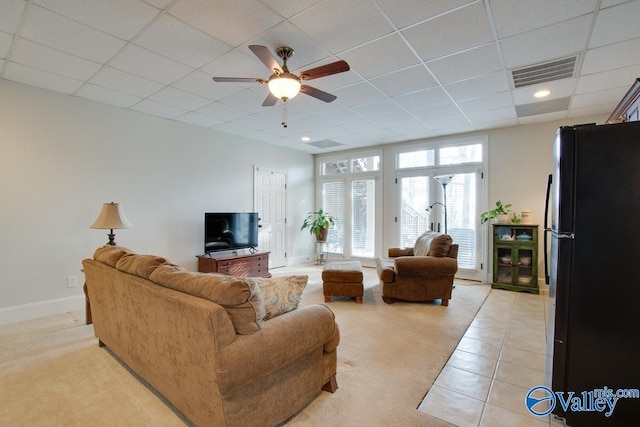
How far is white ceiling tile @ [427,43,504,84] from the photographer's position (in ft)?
8.93

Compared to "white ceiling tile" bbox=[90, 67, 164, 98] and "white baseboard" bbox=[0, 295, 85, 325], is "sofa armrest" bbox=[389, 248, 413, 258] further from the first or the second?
"white baseboard" bbox=[0, 295, 85, 325]

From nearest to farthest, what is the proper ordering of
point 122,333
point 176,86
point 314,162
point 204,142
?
point 122,333, point 176,86, point 204,142, point 314,162

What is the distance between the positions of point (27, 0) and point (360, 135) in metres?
4.57

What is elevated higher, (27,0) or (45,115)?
(27,0)

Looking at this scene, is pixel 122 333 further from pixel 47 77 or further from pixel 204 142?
pixel 204 142

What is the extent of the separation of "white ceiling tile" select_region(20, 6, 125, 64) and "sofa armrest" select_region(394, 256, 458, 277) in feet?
12.4

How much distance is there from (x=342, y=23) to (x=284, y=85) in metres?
0.65

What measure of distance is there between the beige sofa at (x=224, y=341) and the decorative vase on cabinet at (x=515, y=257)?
13.1 feet

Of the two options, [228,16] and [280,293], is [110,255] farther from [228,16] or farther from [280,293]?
[228,16]

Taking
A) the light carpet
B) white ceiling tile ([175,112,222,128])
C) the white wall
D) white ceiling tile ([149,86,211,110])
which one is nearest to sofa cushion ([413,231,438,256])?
the light carpet

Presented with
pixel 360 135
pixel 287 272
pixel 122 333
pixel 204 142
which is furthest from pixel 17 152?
pixel 360 135

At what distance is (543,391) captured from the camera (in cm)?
210

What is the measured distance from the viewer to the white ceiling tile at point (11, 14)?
2.10 meters

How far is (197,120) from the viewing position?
4.75 metres
